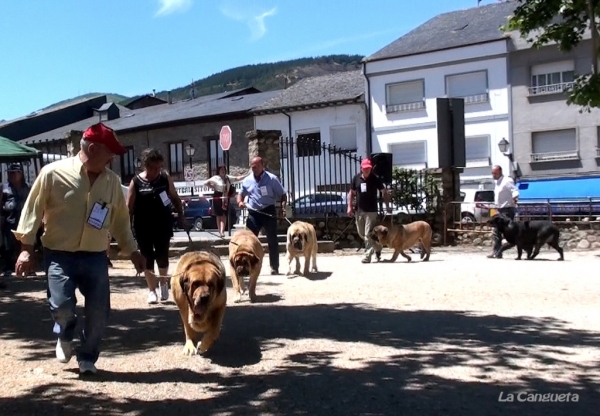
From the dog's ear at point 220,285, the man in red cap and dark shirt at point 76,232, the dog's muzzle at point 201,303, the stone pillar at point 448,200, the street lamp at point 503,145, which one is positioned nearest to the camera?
the man in red cap and dark shirt at point 76,232

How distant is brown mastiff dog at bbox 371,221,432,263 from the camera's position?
1371cm

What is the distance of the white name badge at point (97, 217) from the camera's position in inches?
203

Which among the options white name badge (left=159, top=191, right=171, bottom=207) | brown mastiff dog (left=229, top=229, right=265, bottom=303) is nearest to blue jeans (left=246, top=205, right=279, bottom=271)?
brown mastiff dog (left=229, top=229, right=265, bottom=303)

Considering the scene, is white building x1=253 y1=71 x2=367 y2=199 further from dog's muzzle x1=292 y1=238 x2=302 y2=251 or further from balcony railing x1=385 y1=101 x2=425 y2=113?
dog's muzzle x1=292 y1=238 x2=302 y2=251

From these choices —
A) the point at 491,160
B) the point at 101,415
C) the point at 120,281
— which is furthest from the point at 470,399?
the point at 491,160

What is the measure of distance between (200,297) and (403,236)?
8.70 metres

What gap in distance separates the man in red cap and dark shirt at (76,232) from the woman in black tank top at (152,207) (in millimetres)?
2988

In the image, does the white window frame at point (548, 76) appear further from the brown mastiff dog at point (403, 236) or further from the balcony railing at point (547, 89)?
the brown mastiff dog at point (403, 236)

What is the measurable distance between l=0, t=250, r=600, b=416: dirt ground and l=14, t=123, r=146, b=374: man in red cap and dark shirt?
0.42 m

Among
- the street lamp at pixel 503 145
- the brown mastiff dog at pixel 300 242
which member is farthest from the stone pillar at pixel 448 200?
the street lamp at pixel 503 145

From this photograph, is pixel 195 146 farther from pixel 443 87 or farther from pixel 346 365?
pixel 346 365

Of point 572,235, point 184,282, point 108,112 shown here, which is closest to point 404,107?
point 572,235

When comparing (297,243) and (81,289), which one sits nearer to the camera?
(81,289)

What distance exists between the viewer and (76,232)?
5.12 m
